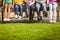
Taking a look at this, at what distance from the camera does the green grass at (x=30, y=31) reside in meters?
8.89

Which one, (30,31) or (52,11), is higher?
(52,11)

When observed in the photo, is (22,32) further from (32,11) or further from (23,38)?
(32,11)

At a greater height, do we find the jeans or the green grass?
the jeans

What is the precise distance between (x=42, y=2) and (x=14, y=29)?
1827mm

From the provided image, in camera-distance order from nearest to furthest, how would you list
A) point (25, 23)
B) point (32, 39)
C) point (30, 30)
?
1. point (32, 39)
2. point (30, 30)
3. point (25, 23)

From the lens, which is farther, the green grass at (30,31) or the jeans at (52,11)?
the jeans at (52,11)

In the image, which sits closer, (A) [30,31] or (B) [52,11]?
(A) [30,31]

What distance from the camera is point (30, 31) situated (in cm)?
934

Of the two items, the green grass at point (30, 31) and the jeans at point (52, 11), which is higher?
the jeans at point (52, 11)

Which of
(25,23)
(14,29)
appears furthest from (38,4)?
(14,29)

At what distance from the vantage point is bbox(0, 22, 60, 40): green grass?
889cm

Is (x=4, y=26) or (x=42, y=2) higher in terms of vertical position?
(x=42, y=2)

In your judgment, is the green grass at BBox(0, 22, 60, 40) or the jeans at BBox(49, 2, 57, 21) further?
the jeans at BBox(49, 2, 57, 21)

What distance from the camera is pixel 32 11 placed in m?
10.7
